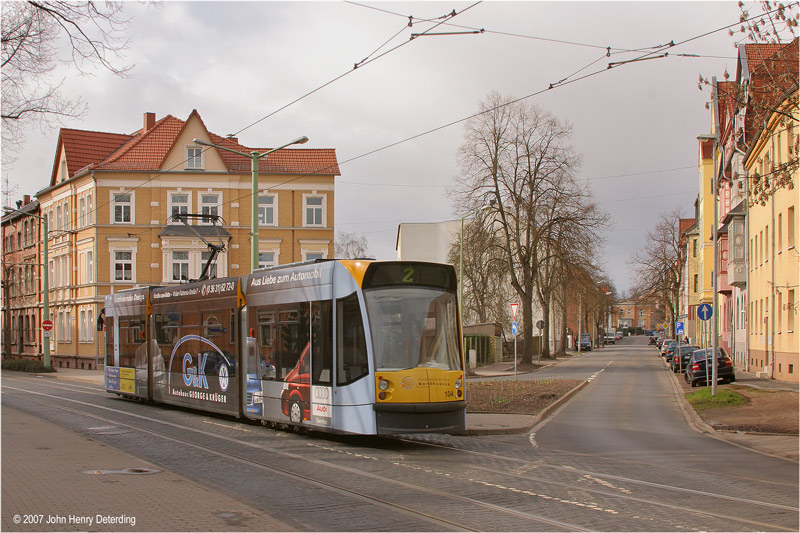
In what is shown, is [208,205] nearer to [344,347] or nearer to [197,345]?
[197,345]

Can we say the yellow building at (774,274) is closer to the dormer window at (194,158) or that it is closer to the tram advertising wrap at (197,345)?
the tram advertising wrap at (197,345)

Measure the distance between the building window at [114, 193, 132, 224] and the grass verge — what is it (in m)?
36.6

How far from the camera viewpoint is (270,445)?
1508 cm

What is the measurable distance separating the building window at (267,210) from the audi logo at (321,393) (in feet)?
125

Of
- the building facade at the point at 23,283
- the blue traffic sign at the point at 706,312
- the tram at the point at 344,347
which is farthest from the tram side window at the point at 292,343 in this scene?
the building facade at the point at 23,283

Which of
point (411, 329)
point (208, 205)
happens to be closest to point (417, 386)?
point (411, 329)

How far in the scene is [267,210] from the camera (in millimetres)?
52531

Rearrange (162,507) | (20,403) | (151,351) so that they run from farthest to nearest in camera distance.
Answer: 1. (20,403)
2. (151,351)
3. (162,507)

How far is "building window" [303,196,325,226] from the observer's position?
52719 mm

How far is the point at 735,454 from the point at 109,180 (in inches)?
1771

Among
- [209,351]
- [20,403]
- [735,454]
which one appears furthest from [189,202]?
[735,454]

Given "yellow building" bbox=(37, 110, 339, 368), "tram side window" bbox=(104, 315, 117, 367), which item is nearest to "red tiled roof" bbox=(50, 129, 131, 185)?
"yellow building" bbox=(37, 110, 339, 368)

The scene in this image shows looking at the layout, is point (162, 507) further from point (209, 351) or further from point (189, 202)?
point (189, 202)

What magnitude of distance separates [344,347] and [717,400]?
1545 cm
